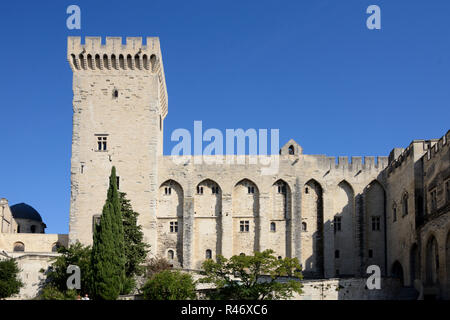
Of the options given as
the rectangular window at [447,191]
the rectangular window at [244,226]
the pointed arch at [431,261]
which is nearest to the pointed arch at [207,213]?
the rectangular window at [244,226]

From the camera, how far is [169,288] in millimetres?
34594

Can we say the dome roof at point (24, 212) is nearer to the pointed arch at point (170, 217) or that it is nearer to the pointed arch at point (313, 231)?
the pointed arch at point (170, 217)

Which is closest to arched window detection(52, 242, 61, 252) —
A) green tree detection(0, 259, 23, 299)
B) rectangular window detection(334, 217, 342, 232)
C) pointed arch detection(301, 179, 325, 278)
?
green tree detection(0, 259, 23, 299)

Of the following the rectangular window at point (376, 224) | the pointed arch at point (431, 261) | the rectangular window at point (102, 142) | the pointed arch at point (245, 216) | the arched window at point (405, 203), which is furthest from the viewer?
the pointed arch at point (245, 216)

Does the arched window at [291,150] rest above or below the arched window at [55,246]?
above

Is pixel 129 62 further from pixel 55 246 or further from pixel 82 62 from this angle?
pixel 55 246

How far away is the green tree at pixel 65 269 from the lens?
122 ft

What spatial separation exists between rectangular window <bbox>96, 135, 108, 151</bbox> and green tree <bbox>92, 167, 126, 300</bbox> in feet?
32.7

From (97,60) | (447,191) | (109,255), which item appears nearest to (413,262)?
(447,191)

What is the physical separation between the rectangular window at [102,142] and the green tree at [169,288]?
1380 cm

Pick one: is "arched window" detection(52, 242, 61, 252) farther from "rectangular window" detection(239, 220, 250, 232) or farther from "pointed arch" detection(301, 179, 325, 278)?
"pointed arch" detection(301, 179, 325, 278)

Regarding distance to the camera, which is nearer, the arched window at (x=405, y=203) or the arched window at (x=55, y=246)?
the arched window at (x=405, y=203)

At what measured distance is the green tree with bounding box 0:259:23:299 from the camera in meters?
38.5
